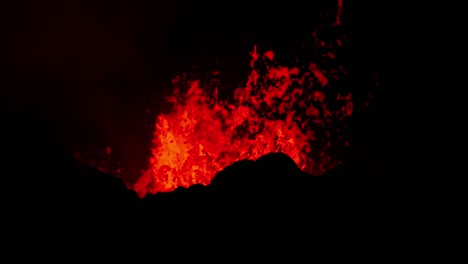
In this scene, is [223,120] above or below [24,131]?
above

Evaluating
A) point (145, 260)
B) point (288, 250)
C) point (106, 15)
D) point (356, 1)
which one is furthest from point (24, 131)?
point (356, 1)

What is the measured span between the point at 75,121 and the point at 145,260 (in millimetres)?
8309

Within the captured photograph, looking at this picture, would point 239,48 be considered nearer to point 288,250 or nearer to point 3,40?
point 3,40

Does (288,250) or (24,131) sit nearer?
(288,250)

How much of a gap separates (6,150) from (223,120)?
7.04 metres

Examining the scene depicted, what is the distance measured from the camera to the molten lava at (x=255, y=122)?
38.2 ft

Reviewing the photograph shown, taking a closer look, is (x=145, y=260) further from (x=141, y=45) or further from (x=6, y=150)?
(x=141, y=45)

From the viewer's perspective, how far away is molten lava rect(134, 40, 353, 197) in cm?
1166

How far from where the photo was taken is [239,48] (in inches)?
507

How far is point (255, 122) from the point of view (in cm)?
1236

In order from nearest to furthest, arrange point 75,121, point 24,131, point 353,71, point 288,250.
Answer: point 288,250, point 24,131, point 75,121, point 353,71

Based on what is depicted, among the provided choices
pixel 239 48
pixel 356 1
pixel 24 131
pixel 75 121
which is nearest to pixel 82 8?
pixel 75 121

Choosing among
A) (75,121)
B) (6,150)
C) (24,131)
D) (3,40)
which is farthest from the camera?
(75,121)

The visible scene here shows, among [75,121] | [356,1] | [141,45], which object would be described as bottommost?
[75,121]
